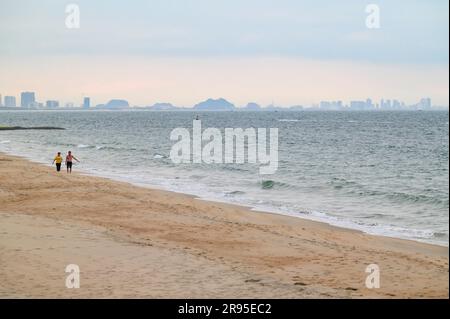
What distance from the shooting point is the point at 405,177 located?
32594mm

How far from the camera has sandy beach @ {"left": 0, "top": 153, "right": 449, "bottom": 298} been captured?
10008 millimetres

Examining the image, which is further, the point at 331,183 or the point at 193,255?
the point at 331,183

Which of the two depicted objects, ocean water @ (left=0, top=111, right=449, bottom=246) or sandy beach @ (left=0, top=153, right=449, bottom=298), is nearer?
sandy beach @ (left=0, top=153, right=449, bottom=298)

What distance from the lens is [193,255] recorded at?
12.6 m

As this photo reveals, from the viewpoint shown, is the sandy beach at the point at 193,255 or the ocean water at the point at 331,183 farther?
the ocean water at the point at 331,183

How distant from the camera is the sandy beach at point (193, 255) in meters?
10.0

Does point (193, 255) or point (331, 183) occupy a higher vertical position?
point (193, 255)

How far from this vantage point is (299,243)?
14.6m
